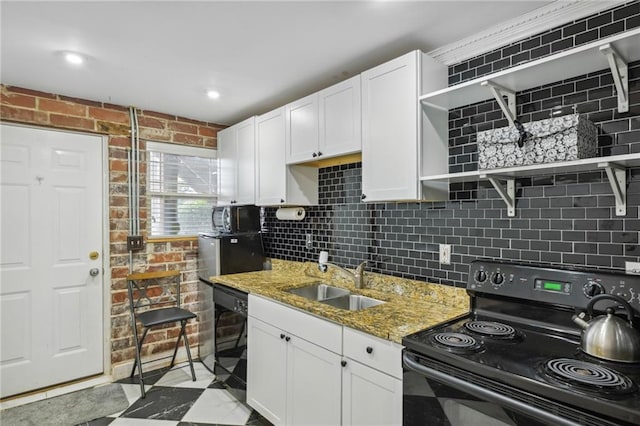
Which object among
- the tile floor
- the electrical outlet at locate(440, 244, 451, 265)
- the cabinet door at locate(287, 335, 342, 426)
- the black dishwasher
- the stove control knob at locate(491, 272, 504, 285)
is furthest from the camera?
the black dishwasher

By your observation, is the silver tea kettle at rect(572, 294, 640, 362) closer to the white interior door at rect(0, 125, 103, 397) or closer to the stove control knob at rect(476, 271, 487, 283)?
the stove control knob at rect(476, 271, 487, 283)

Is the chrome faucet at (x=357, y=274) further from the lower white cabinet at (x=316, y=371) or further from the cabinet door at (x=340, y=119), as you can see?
the cabinet door at (x=340, y=119)

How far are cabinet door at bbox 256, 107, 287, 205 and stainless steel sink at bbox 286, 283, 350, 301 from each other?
2.25 ft

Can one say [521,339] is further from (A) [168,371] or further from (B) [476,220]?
(A) [168,371]

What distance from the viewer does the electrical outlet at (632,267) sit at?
1.44 m

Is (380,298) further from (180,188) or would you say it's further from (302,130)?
(180,188)

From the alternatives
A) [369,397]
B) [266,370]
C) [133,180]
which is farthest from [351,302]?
[133,180]

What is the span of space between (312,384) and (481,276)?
3.44 feet

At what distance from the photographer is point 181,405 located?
2.63m

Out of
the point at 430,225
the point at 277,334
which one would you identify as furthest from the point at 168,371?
the point at 430,225

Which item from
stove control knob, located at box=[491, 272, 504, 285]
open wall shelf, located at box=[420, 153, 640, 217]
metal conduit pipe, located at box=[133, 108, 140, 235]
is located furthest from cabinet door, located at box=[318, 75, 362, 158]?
metal conduit pipe, located at box=[133, 108, 140, 235]

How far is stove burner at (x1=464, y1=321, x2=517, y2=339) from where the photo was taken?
147 cm

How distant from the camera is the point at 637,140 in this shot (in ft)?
4.77

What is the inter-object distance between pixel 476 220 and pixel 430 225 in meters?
0.29
